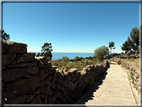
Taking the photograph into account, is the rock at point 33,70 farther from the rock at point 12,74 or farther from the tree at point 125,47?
the tree at point 125,47

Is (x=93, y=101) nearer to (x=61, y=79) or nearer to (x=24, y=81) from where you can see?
(x=61, y=79)

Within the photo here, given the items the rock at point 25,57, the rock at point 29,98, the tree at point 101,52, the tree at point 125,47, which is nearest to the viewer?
the rock at point 25,57

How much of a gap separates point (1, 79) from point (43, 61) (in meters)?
1.15

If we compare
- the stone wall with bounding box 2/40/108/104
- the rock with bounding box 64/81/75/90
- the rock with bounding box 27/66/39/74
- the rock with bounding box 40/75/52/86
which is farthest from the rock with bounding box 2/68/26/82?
the rock with bounding box 64/81/75/90

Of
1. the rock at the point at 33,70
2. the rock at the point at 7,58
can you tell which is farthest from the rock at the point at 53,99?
the rock at the point at 7,58

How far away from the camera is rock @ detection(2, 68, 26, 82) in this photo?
1763 mm

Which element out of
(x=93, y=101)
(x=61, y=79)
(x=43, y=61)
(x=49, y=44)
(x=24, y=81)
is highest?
(x=49, y=44)

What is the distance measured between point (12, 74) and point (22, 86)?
43 cm

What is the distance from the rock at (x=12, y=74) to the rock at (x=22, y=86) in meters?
0.14

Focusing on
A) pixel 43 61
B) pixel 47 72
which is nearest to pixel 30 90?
pixel 47 72

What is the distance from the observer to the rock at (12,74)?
176 cm

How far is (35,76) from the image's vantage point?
2.36m

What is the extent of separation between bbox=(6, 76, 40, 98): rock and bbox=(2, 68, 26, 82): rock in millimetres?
142

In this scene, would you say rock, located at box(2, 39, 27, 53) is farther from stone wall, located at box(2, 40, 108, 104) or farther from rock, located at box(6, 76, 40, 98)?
rock, located at box(6, 76, 40, 98)
